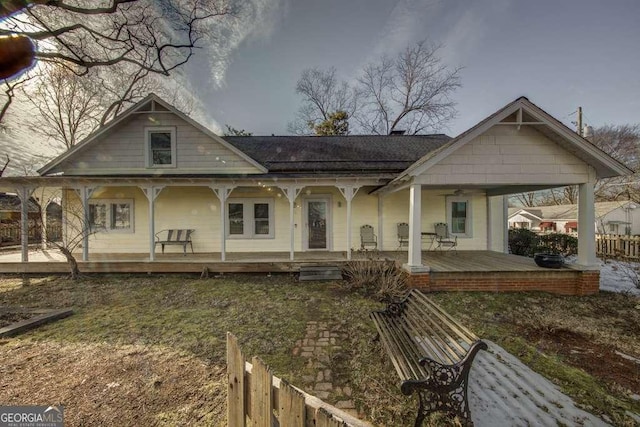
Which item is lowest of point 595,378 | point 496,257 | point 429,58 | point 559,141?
point 595,378

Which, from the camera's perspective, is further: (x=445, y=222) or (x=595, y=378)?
(x=445, y=222)

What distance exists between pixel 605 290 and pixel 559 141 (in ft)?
14.2

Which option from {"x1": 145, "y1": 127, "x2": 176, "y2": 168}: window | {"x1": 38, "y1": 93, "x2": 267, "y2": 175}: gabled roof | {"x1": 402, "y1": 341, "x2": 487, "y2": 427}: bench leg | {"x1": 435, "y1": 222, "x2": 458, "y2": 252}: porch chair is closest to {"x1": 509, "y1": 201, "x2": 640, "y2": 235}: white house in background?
{"x1": 435, "y1": 222, "x2": 458, "y2": 252}: porch chair

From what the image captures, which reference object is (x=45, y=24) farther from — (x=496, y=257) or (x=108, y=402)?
(x=496, y=257)

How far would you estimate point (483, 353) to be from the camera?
13.8 ft

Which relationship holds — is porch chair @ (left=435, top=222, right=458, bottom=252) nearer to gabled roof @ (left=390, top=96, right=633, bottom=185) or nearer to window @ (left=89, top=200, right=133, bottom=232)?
gabled roof @ (left=390, top=96, right=633, bottom=185)

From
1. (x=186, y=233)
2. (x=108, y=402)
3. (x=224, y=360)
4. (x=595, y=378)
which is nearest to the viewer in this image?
(x=108, y=402)

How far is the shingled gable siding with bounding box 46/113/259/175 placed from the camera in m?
10.6

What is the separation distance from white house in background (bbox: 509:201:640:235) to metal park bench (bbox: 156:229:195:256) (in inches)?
1159

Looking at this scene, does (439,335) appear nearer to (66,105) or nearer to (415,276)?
(415,276)

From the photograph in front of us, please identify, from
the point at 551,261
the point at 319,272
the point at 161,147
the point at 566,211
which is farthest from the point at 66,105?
the point at 566,211

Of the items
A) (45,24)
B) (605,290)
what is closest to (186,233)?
(45,24)

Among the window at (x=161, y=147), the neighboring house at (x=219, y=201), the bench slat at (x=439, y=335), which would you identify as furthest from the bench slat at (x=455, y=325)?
the window at (x=161, y=147)

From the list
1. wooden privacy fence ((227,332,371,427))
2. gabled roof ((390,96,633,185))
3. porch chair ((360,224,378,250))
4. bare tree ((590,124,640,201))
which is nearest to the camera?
wooden privacy fence ((227,332,371,427))
